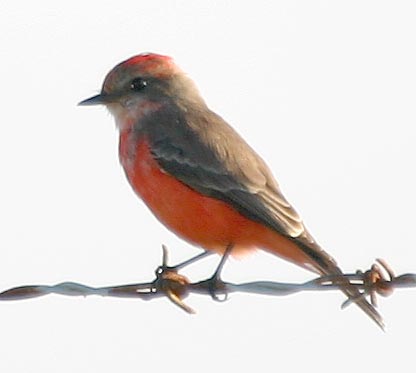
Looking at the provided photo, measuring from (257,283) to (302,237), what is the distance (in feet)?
6.76

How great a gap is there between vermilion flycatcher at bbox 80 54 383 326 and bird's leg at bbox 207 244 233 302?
0.14 ft

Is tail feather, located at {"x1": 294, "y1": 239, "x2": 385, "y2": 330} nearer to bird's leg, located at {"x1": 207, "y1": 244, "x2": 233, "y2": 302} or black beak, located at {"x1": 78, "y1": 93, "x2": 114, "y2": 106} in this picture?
bird's leg, located at {"x1": 207, "y1": 244, "x2": 233, "y2": 302}

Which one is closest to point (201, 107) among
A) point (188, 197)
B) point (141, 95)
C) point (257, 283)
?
point (141, 95)

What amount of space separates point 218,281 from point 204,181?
99 cm

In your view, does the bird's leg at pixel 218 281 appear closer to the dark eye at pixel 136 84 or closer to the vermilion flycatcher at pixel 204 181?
the vermilion flycatcher at pixel 204 181

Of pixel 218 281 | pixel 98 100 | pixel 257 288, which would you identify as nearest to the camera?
pixel 257 288

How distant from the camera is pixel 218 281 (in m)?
8.82

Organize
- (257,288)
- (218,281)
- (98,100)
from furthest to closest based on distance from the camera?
(98,100) → (218,281) → (257,288)

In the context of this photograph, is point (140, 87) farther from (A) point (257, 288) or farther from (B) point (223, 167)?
(A) point (257, 288)

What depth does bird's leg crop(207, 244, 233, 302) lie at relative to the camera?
8.26 metres

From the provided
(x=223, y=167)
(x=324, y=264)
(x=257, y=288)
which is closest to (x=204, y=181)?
(x=223, y=167)

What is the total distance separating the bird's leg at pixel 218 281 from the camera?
8264 millimetres

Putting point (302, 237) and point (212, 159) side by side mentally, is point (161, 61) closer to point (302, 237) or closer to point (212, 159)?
point (212, 159)

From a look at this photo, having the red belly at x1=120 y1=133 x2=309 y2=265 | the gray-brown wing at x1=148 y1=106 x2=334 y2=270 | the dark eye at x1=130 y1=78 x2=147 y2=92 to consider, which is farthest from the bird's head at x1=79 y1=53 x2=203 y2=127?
the red belly at x1=120 y1=133 x2=309 y2=265
